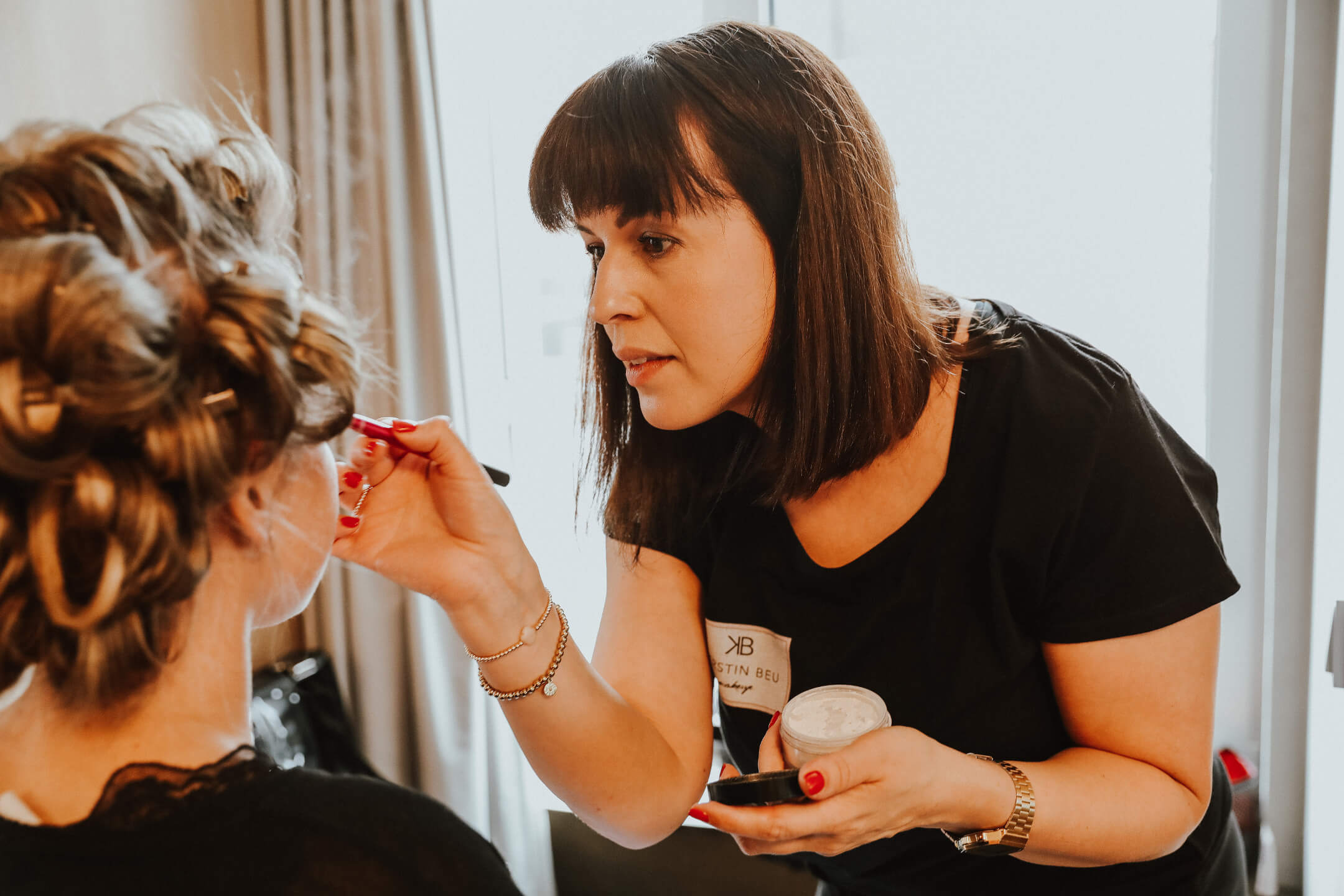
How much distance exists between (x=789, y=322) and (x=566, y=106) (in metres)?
0.31

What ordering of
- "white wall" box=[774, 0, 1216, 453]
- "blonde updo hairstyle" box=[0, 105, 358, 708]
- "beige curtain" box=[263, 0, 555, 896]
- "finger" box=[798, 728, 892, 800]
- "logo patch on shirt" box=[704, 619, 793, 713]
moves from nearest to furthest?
"blonde updo hairstyle" box=[0, 105, 358, 708] < "finger" box=[798, 728, 892, 800] < "logo patch on shirt" box=[704, 619, 793, 713] < "white wall" box=[774, 0, 1216, 453] < "beige curtain" box=[263, 0, 555, 896]

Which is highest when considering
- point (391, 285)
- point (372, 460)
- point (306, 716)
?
point (391, 285)

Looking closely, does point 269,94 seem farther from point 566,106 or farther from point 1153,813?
point 1153,813

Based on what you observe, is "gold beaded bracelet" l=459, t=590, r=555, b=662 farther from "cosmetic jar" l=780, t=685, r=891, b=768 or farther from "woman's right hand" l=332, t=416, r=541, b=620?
"cosmetic jar" l=780, t=685, r=891, b=768

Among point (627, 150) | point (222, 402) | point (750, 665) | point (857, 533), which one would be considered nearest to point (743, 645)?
point (750, 665)

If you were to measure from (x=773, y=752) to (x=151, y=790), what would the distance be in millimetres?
496

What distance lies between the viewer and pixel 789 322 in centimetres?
95

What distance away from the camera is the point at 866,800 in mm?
763

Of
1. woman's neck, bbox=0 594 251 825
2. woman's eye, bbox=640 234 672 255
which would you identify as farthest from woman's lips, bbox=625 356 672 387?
woman's neck, bbox=0 594 251 825

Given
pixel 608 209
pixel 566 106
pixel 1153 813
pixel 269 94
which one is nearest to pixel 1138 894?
pixel 1153 813

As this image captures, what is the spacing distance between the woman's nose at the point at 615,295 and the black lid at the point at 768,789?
447 millimetres

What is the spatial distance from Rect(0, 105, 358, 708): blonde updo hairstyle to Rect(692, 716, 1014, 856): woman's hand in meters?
0.47

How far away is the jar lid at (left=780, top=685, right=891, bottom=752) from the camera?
2.67ft

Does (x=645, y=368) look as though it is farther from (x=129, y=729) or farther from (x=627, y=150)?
(x=129, y=729)
